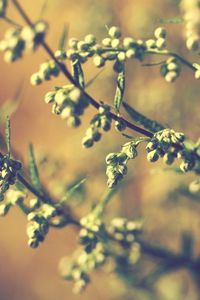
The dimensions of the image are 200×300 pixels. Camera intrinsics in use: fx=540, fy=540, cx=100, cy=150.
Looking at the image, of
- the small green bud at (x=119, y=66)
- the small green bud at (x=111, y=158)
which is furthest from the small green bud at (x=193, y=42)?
the small green bud at (x=111, y=158)

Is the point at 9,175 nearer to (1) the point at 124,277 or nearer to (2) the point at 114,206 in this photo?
(1) the point at 124,277

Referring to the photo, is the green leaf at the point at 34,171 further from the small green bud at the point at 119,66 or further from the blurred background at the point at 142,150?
the small green bud at the point at 119,66

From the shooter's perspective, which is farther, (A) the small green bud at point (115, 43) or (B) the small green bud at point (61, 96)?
(A) the small green bud at point (115, 43)

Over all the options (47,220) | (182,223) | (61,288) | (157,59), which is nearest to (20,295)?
(61,288)

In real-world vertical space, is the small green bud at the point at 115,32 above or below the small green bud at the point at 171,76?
above

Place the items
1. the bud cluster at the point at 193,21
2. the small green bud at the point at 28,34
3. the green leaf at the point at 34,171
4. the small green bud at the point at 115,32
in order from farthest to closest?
1. the green leaf at the point at 34,171
2. the small green bud at the point at 115,32
3. the bud cluster at the point at 193,21
4. the small green bud at the point at 28,34
